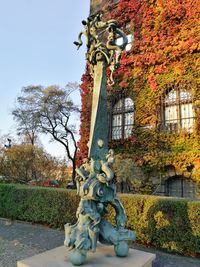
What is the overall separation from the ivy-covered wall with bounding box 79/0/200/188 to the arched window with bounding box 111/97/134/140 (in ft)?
1.48

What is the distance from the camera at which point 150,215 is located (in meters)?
5.93

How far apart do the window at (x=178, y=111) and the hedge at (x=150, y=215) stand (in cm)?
571

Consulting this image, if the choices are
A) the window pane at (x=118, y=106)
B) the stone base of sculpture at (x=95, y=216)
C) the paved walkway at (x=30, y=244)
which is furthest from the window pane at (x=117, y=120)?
the stone base of sculpture at (x=95, y=216)

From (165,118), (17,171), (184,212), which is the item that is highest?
(165,118)

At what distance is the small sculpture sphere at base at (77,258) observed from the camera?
3.67 m

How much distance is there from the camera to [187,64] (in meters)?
11.2

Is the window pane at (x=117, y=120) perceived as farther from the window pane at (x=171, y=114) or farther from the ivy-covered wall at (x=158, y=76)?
the window pane at (x=171, y=114)

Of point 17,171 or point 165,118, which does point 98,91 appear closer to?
point 165,118

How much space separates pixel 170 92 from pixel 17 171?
34.3ft

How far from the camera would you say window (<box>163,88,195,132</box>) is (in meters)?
11.0

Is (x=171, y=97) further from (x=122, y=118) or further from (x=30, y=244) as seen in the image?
(x=30, y=244)

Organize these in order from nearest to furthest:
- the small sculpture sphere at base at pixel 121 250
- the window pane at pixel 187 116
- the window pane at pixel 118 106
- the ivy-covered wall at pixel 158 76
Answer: the small sculpture sphere at base at pixel 121 250
the ivy-covered wall at pixel 158 76
the window pane at pixel 187 116
the window pane at pixel 118 106

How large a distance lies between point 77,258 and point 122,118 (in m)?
9.96

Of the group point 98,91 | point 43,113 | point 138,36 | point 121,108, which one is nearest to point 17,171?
point 43,113
